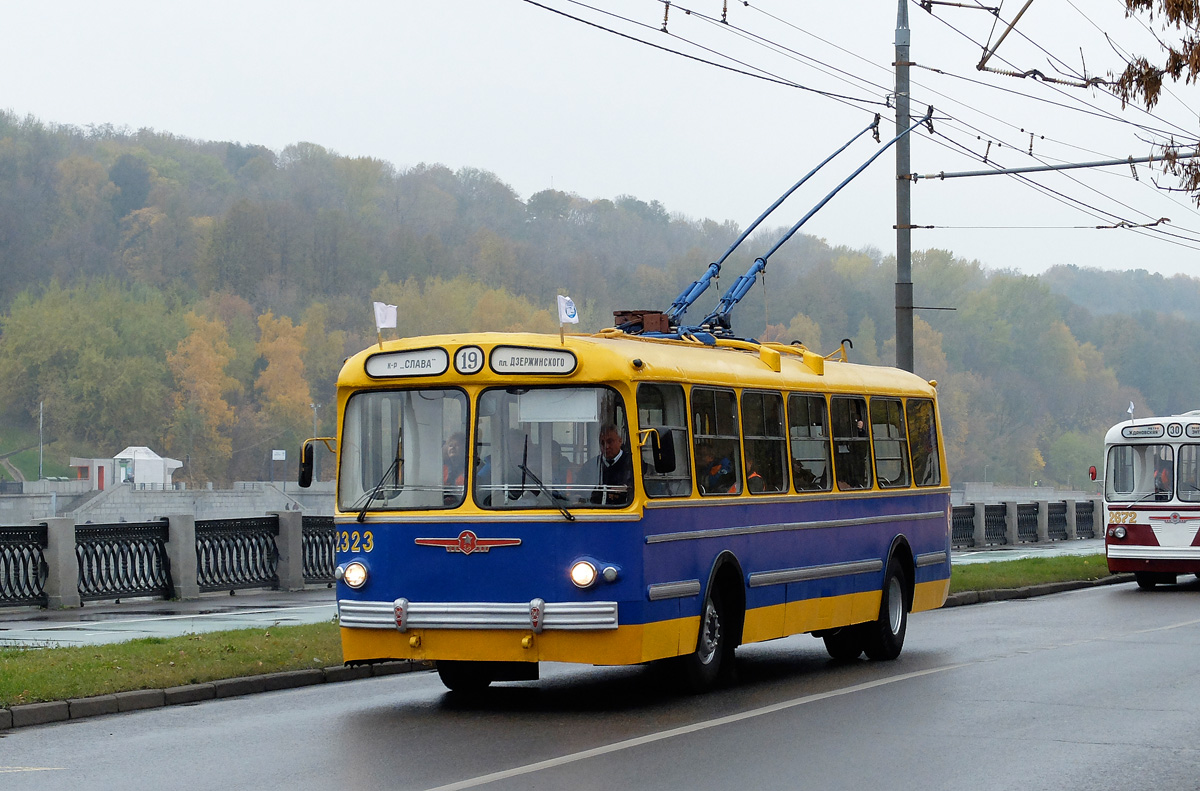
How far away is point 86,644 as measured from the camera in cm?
1619

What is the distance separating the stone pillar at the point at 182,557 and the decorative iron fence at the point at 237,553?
1.71 feet

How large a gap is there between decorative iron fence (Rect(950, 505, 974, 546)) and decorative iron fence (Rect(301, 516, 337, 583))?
19.4m

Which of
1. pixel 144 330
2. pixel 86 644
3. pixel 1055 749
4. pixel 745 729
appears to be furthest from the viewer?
pixel 144 330

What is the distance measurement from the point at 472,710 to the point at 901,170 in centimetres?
1488

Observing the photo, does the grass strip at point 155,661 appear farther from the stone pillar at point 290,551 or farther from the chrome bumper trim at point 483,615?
the stone pillar at point 290,551

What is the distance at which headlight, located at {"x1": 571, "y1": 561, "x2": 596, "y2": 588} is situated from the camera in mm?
11336

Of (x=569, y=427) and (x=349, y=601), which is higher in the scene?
(x=569, y=427)

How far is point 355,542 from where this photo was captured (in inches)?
475

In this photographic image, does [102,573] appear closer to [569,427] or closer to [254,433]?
[569,427]

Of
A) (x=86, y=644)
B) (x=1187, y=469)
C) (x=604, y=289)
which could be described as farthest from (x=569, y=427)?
(x=604, y=289)

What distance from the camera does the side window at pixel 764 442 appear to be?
13344 millimetres

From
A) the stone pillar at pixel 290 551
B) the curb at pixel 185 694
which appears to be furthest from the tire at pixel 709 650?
the stone pillar at pixel 290 551

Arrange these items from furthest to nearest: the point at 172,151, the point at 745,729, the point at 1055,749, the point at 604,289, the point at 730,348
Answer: the point at 172,151 → the point at 604,289 → the point at 730,348 → the point at 745,729 → the point at 1055,749

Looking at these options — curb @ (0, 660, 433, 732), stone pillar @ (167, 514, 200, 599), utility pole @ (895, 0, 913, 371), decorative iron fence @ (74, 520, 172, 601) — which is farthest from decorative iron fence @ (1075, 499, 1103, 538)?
curb @ (0, 660, 433, 732)
